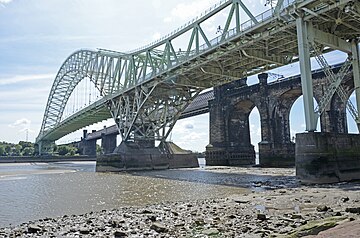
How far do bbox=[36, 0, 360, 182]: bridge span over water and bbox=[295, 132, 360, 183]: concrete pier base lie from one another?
0.92m

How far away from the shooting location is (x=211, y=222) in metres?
8.88

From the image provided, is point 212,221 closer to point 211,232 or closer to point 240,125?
point 211,232

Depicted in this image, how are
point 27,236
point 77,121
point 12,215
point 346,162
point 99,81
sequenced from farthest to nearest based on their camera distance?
1. point 77,121
2. point 99,81
3. point 346,162
4. point 12,215
5. point 27,236

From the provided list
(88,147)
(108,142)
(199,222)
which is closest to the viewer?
(199,222)

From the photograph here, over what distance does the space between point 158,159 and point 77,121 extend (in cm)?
3498

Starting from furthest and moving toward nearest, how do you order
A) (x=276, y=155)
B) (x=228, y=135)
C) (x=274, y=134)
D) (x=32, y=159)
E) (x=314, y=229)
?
(x=32, y=159) → (x=228, y=135) → (x=274, y=134) → (x=276, y=155) → (x=314, y=229)

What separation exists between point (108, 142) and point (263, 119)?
67229 millimetres

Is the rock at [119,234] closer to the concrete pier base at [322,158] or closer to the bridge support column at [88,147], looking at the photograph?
the concrete pier base at [322,158]

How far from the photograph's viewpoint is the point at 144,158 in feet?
150

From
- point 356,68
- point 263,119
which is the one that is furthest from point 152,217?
point 263,119

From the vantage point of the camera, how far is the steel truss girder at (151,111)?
155 ft

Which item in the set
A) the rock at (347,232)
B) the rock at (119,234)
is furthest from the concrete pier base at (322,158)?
the rock at (347,232)

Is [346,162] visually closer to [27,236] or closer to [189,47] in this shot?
[27,236]

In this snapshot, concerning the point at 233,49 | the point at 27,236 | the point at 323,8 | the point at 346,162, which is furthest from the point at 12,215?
the point at 233,49
